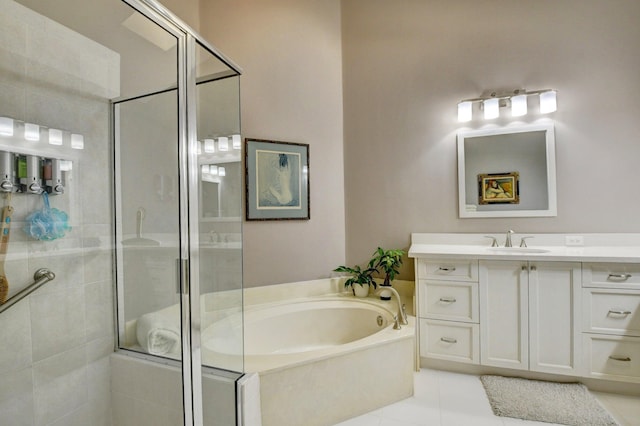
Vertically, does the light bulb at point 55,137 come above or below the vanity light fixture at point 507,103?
below

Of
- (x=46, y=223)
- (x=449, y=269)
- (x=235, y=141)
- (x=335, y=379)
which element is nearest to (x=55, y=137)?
(x=46, y=223)

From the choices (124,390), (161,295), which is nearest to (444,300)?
(161,295)

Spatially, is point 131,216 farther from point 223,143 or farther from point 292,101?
point 292,101

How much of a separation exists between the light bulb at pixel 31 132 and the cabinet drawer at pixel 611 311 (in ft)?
9.79

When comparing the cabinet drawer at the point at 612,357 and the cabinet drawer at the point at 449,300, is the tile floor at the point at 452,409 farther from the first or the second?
the cabinet drawer at the point at 449,300

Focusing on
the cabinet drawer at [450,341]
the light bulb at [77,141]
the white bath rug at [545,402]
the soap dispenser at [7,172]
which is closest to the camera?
the soap dispenser at [7,172]

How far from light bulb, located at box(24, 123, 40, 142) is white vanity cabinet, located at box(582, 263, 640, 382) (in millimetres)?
2944

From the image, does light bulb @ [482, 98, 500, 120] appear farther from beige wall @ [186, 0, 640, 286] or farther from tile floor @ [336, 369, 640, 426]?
tile floor @ [336, 369, 640, 426]

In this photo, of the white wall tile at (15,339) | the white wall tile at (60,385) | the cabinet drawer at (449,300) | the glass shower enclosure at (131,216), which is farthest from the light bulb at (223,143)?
the cabinet drawer at (449,300)

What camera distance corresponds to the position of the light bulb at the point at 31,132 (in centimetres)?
130

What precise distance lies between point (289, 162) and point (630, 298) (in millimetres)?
2434

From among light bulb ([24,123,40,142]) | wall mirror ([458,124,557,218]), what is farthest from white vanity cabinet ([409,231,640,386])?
light bulb ([24,123,40,142])

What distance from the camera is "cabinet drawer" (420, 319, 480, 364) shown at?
6.84 feet

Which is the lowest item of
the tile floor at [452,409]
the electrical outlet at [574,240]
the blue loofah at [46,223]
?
the tile floor at [452,409]
